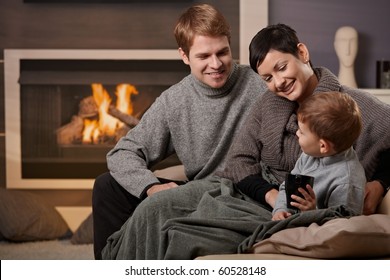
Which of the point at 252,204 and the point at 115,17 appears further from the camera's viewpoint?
the point at 115,17

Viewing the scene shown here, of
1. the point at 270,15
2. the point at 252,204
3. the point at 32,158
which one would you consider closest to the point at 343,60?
the point at 270,15

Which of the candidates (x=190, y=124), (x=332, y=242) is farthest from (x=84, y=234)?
(x=332, y=242)

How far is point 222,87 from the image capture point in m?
2.11

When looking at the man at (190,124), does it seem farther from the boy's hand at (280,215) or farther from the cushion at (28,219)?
the cushion at (28,219)

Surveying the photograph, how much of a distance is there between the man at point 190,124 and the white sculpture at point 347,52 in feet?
4.15

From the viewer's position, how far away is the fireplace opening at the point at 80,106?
11.4ft

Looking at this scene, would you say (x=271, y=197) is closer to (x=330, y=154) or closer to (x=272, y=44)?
(x=330, y=154)

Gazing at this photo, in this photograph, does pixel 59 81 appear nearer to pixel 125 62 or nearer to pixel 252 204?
pixel 125 62

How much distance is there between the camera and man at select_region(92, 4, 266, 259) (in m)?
2.04

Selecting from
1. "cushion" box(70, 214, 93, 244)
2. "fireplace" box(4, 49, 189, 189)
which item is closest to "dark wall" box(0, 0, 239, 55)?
"fireplace" box(4, 49, 189, 189)

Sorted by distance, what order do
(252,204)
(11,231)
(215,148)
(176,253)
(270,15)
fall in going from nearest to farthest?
(176,253), (252,204), (215,148), (11,231), (270,15)

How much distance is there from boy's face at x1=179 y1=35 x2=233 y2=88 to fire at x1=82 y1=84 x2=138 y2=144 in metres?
1.47

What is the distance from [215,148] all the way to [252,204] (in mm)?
347

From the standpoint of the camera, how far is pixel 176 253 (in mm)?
1658
